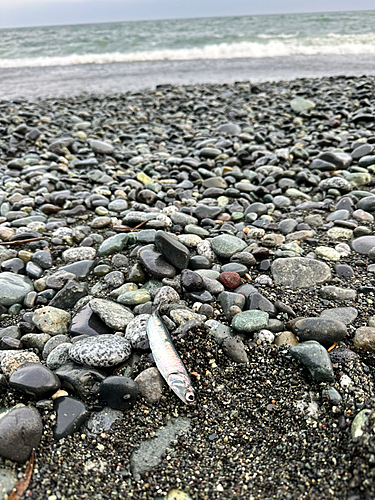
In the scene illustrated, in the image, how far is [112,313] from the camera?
2.31 meters

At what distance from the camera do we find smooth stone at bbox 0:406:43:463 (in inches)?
61.3

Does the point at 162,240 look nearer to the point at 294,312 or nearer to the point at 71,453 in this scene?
the point at 294,312

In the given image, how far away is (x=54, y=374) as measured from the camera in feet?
6.25

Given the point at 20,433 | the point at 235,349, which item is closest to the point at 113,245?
the point at 235,349

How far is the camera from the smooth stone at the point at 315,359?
184 cm

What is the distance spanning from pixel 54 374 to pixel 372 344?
1.67 m

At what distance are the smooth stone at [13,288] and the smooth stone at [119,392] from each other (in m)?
1.14

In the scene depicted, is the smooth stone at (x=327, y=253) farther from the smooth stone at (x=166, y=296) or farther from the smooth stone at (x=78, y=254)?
the smooth stone at (x=78, y=254)

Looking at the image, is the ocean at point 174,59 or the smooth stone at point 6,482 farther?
the ocean at point 174,59

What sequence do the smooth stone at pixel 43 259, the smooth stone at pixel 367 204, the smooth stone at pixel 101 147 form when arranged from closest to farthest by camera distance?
the smooth stone at pixel 43 259 → the smooth stone at pixel 367 204 → the smooth stone at pixel 101 147

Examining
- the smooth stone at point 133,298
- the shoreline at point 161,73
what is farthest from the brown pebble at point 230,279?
the shoreline at point 161,73

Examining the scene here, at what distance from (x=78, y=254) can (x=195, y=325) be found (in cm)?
138

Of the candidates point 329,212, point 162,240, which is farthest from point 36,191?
point 329,212

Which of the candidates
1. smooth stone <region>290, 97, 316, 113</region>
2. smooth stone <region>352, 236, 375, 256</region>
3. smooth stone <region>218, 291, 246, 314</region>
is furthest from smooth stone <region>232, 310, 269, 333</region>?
smooth stone <region>290, 97, 316, 113</region>
